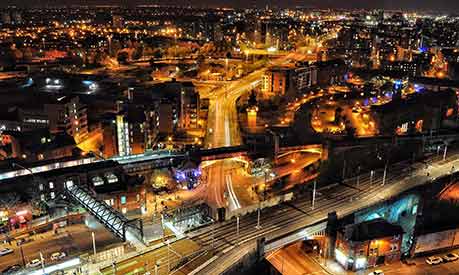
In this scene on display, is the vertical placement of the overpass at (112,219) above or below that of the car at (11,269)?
above

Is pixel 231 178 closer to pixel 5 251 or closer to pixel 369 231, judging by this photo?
pixel 369 231

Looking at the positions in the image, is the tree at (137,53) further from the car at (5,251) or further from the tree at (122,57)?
the car at (5,251)

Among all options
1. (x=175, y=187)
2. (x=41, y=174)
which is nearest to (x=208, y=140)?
(x=175, y=187)

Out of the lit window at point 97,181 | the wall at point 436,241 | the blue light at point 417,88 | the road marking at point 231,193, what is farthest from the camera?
the blue light at point 417,88

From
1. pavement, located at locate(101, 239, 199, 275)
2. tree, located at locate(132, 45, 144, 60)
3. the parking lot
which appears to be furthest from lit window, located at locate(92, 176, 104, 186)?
tree, located at locate(132, 45, 144, 60)

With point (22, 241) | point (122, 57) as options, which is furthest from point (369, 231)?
point (122, 57)

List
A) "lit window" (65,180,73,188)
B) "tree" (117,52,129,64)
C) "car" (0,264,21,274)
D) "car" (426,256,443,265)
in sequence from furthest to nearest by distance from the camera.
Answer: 1. "tree" (117,52,129,64)
2. "lit window" (65,180,73,188)
3. "car" (426,256,443,265)
4. "car" (0,264,21,274)

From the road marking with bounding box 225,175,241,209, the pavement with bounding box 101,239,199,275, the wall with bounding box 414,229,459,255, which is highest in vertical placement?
the pavement with bounding box 101,239,199,275

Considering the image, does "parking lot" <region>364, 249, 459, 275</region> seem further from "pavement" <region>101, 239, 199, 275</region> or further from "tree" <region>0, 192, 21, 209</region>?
"tree" <region>0, 192, 21, 209</region>

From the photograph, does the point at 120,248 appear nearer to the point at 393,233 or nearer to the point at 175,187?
the point at 175,187

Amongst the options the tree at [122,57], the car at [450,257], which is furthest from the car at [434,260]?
the tree at [122,57]

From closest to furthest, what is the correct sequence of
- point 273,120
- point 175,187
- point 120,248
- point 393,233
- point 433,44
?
point 120,248, point 393,233, point 175,187, point 273,120, point 433,44
